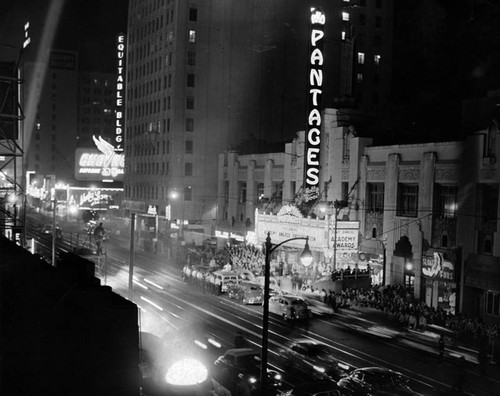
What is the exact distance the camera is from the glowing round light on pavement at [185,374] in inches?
682

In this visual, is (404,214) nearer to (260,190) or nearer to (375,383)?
(260,190)

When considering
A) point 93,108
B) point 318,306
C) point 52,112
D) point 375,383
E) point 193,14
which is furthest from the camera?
point 93,108

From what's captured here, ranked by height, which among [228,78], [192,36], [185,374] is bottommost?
[185,374]

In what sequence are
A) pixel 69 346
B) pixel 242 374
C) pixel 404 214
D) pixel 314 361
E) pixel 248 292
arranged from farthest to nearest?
pixel 404 214 → pixel 248 292 → pixel 314 361 → pixel 242 374 → pixel 69 346

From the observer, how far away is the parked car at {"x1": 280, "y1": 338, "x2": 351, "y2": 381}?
24.6m

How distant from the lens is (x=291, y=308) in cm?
3684

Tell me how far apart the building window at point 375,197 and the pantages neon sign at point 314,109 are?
518 centimetres

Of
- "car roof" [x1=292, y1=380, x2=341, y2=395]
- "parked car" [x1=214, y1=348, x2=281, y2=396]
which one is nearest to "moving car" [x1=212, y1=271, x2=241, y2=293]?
"parked car" [x1=214, y1=348, x2=281, y2=396]

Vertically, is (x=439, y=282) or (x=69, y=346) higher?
(x=69, y=346)

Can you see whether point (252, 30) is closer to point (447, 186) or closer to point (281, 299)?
point (447, 186)

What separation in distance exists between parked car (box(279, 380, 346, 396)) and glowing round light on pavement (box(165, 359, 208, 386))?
4.33 m

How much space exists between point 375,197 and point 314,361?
82.5 ft

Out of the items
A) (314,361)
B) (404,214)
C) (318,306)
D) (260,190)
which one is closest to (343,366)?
(314,361)

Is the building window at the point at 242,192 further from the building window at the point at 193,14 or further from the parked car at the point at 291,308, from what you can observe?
the parked car at the point at 291,308
